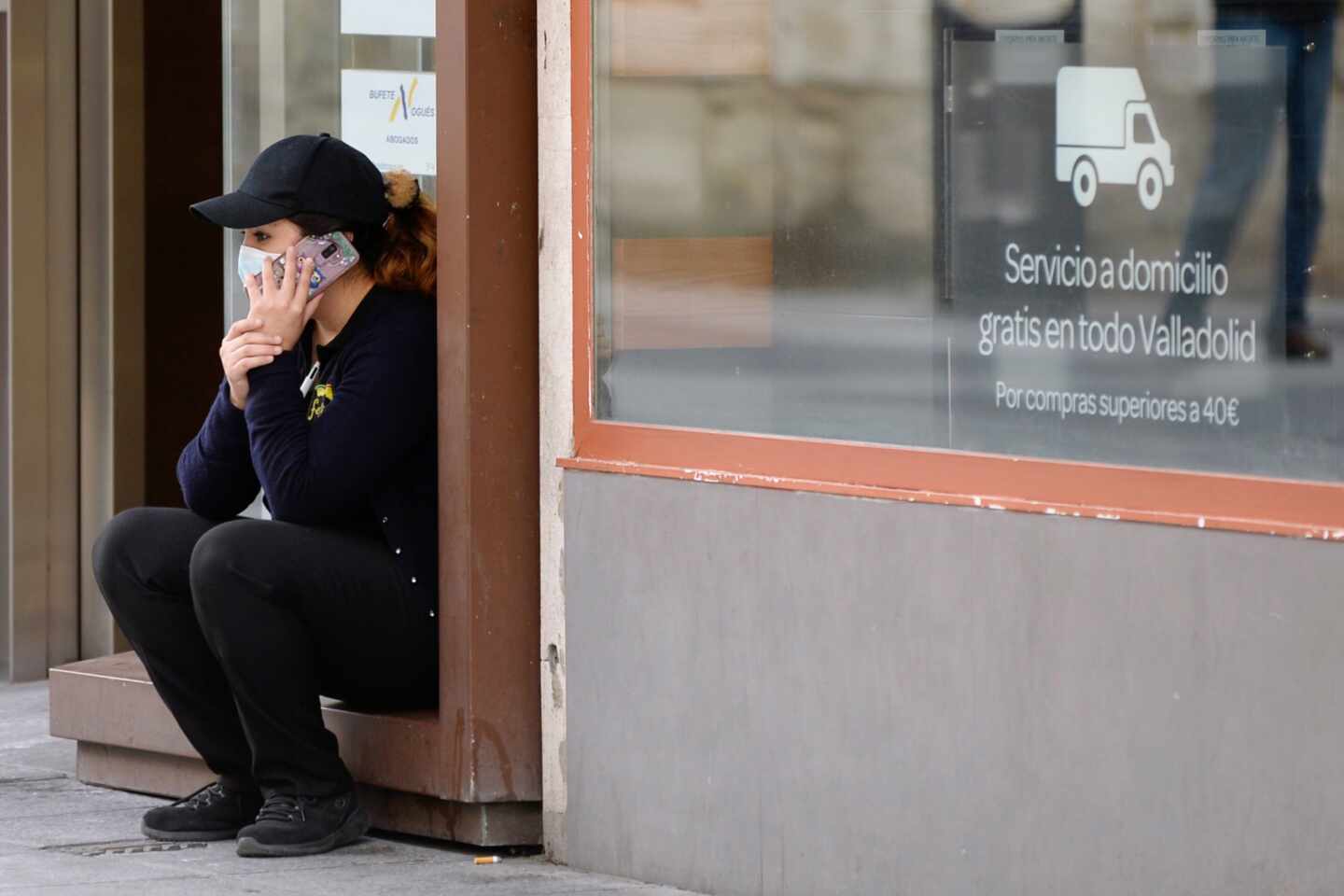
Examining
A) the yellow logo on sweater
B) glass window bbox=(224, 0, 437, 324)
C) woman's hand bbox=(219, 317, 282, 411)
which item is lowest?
the yellow logo on sweater

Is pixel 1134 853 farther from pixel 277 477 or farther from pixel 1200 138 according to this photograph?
pixel 277 477

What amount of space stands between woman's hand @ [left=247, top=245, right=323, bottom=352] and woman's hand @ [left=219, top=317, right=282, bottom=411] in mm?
21

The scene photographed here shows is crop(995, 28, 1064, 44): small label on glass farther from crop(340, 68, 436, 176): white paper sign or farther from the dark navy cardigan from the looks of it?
crop(340, 68, 436, 176): white paper sign

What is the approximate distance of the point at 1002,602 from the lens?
3777mm

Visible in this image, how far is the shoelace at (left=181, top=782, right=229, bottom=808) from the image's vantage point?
4.81m

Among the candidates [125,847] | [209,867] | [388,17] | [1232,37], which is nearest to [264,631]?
[209,867]

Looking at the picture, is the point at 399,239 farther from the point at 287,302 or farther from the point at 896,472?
the point at 896,472

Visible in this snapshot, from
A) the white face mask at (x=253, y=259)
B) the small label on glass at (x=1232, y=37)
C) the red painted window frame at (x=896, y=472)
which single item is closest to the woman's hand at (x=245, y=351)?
the white face mask at (x=253, y=259)

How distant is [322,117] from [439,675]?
5.38ft

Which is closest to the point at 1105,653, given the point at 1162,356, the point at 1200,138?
the point at 1162,356

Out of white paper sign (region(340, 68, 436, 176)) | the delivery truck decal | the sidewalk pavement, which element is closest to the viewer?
the delivery truck decal

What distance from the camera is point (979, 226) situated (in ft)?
12.8

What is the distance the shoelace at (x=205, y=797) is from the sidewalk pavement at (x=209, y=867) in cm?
9

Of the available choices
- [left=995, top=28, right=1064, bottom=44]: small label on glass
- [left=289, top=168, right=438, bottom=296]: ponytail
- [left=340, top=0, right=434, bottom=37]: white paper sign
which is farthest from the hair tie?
[left=995, top=28, right=1064, bottom=44]: small label on glass
